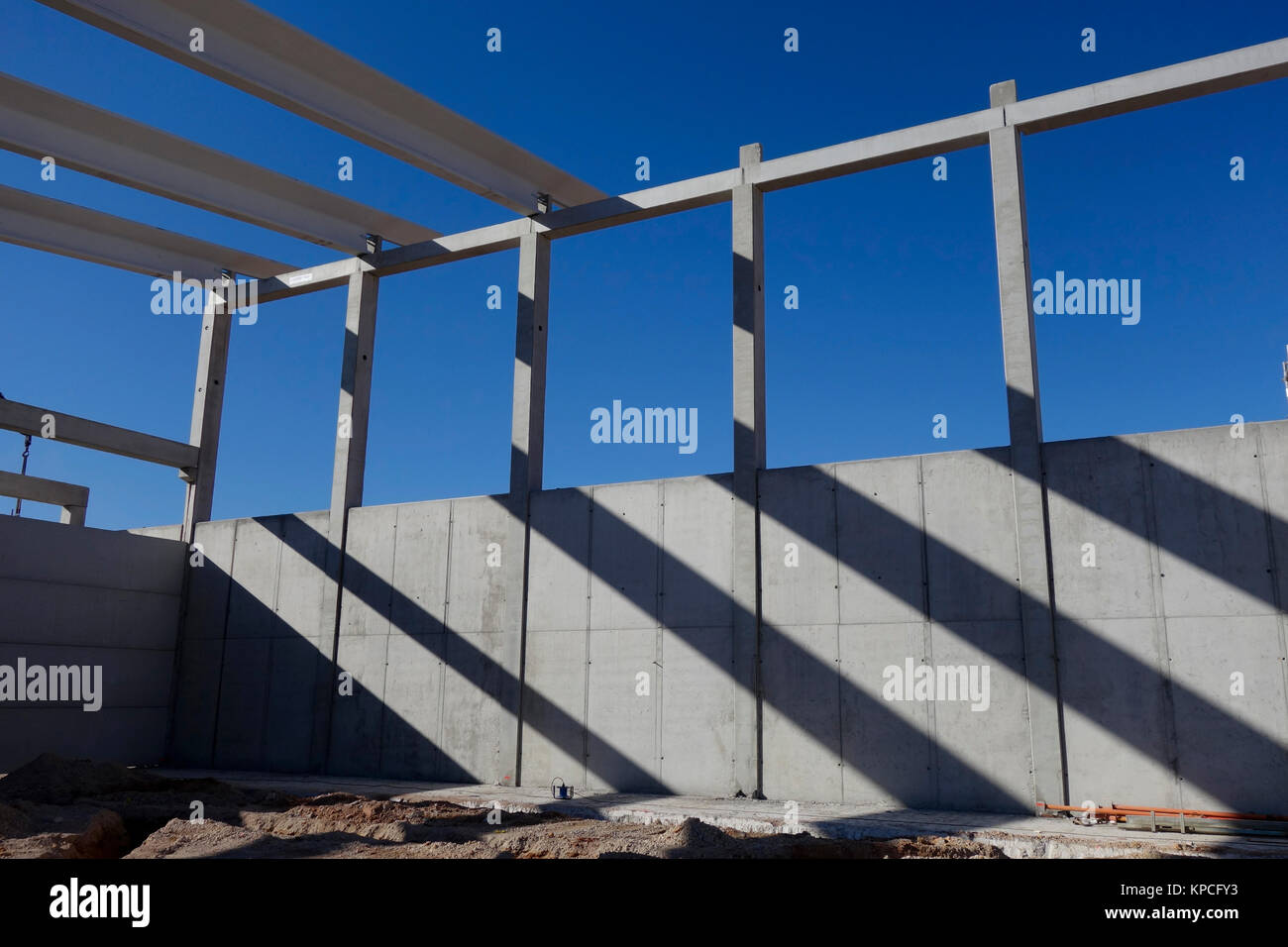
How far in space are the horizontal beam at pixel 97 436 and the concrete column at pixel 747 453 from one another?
1228 cm

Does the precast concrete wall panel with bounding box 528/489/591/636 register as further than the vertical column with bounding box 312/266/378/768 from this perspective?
No

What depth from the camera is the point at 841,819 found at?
34.8 ft

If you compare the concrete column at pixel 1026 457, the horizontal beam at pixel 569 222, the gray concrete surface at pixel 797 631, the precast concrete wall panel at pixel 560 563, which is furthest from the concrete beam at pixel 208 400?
the concrete column at pixel 1026 457

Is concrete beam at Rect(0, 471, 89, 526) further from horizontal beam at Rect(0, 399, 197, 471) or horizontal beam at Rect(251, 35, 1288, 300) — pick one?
horizontal beam at Rect(251, 35, 1288, 300)

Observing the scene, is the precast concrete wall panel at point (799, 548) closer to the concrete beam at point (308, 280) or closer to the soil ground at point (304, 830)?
the soil ground at point (304, 830)

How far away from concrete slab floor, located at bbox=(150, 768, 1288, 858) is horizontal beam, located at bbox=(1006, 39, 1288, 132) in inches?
340

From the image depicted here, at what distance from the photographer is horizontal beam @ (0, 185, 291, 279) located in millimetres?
16594

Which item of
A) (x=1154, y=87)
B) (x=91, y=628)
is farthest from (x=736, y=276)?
(x=91, y=628)

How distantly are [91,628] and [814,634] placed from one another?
12.9m

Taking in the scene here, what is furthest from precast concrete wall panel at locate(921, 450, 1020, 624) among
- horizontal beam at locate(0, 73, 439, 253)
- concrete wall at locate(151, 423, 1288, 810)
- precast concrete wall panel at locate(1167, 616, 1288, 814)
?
horizontal beam at locate(0, 73, 439, 253)

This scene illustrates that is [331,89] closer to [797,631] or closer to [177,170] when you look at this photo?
[177,170]
